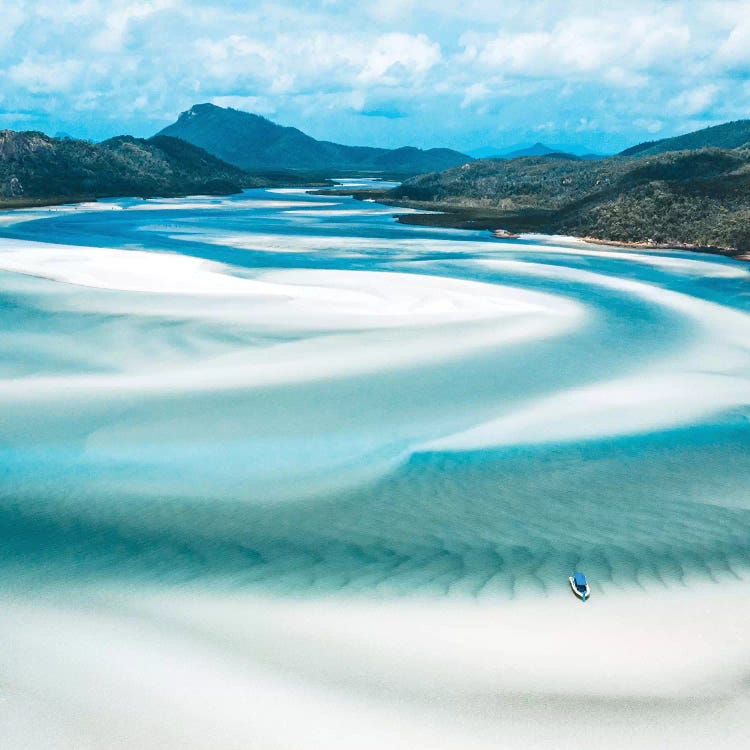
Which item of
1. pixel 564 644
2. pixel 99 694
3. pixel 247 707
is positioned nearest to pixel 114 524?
pixel 99 694

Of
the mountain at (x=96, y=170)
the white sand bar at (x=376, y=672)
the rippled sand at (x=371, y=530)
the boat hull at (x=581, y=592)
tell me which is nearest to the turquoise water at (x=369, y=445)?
the rippled sand at (x=371, y=530)

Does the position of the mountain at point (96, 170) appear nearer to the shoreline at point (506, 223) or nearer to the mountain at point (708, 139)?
the shoreline at point (506, 223)

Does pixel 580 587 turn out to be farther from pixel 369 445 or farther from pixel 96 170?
pixel 96 170

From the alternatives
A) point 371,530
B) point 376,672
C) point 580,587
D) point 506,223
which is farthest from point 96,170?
point 376,672

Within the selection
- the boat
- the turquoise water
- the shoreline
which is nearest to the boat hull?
the boat

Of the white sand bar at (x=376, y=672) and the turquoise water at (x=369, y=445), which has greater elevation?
the turquoise water at (x=369, y=445)

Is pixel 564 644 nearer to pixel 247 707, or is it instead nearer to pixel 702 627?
pixel 702 627
